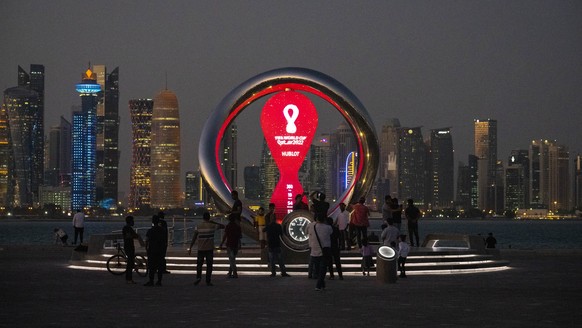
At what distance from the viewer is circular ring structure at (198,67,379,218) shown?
1265 inches

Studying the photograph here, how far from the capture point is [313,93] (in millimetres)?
33531

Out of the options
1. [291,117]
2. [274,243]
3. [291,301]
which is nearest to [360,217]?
[274,243]

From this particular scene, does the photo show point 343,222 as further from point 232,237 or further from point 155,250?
point 155,250

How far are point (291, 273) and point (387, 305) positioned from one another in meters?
8.09

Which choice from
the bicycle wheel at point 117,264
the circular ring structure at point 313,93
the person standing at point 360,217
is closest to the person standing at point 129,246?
the bicycle wheel at point 117,264

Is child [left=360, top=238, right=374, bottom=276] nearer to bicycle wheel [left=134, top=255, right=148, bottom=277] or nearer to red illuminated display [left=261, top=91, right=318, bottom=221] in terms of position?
bicycle wheel [left=134, top=255, right=148, bottom=277]

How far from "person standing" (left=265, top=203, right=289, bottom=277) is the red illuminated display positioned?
734 centimetres

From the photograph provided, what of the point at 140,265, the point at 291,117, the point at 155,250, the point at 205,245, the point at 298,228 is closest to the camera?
the point at 155,250

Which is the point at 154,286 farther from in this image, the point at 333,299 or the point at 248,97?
the point at 248,97

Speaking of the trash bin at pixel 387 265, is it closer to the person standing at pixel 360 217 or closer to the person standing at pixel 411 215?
the person standing at pixel 360 217

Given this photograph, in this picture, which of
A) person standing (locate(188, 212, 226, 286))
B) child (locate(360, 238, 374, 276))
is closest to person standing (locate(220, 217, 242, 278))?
person standing (locate(188, 212, 226, 286))

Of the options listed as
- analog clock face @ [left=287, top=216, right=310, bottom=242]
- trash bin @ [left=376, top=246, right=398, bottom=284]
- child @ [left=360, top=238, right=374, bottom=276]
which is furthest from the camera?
analog clock face @ [left=287, top=216, right=310, bottom=242]

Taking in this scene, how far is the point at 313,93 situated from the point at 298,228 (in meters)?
9.14

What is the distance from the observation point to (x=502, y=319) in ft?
49.4
